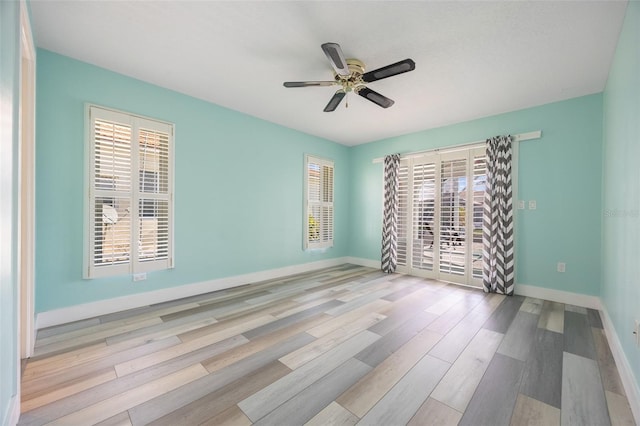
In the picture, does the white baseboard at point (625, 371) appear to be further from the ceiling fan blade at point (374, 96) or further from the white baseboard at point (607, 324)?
the ceiling fan blade at point (374, 96)

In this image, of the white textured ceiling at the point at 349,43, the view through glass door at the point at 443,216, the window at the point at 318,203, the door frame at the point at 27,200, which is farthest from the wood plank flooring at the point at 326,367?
the white textured ceiling at the point at 349,43

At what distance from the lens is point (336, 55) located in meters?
1.96

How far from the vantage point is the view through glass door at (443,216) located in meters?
3.97

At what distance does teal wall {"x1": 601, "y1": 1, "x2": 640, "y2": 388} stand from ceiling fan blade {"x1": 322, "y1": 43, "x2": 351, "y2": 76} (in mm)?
1805

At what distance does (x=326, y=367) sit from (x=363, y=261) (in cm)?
369

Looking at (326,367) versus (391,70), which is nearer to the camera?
(326,367)

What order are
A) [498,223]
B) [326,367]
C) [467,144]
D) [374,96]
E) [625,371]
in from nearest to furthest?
[625,371]
[326,367]
[374,96]
[498,223]
[467,144]

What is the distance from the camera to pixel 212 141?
11.8 feet

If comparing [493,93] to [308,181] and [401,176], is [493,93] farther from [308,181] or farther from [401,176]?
[308,181]

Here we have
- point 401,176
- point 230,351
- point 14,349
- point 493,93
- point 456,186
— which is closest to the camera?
point 14,349

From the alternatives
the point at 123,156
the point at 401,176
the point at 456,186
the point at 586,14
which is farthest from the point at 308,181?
the point at 586,14

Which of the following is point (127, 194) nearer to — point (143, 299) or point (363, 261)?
point (143, 299)

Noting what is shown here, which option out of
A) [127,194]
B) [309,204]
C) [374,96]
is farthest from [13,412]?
[309,204]

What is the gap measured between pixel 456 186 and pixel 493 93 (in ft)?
4.65
